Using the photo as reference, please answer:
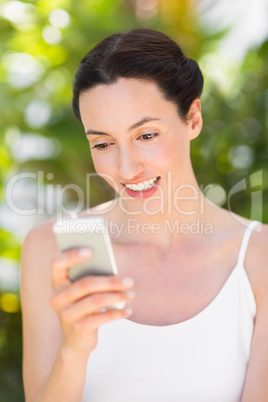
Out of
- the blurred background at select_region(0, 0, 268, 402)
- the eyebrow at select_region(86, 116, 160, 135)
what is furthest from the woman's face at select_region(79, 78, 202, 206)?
the blurred background at select_region(0, 0, 268, 402)

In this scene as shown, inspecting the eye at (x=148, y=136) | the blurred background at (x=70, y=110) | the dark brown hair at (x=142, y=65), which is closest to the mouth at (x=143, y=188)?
the eye at (x=148, y=136)

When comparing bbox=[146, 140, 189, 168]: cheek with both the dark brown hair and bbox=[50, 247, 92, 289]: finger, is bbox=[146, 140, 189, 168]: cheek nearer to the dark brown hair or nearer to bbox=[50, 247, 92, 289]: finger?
the dark brown hair

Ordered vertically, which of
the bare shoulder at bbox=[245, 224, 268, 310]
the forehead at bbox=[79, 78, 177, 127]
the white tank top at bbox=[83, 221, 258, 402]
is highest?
the forehead at bbox=[79, 78, 177, 127]

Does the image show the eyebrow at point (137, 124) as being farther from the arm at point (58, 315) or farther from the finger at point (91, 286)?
the finger at point (91, 286)

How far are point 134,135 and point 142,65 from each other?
9.0 inches

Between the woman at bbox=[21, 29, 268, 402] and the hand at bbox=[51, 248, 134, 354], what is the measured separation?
496mm

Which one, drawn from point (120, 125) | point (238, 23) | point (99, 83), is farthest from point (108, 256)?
point (238, 23)

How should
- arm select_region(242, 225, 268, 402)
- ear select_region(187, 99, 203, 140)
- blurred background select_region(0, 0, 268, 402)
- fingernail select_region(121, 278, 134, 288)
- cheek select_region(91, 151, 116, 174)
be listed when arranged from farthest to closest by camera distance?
blurred background select_region(0, 0, 268, 402) < ear select_region(187, 99, 203, 140) < cheek select_region(91, 151, 116, 174) < arm select_region(242, 225, 268, 402) < fingernail select_region(121, 278, 134, 288)

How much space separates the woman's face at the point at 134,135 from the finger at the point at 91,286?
612 mm

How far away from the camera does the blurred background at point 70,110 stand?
11.4 feet

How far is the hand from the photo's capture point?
1.14m

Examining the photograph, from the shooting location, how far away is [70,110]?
11.7 feet

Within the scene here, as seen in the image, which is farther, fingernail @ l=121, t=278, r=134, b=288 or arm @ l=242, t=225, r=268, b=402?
arm @ l=242, t=225, r=268, b=402

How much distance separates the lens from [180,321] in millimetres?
1815
